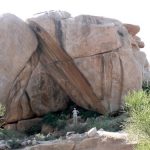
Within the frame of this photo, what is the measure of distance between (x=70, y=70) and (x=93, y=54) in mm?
1281

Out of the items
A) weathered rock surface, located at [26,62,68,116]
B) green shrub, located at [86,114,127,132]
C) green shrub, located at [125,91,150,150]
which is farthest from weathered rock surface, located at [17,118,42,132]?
green shrub, located at [125,91,150,150]

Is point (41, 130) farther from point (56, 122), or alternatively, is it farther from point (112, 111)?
point (112, 111)

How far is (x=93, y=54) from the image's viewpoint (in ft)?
59.8

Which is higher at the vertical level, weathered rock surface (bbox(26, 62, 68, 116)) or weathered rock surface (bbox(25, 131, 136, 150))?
weathered rock surface (bbox(25, 131, 136, 150))

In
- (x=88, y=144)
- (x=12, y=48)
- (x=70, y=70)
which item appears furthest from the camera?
(x=70, y=70)

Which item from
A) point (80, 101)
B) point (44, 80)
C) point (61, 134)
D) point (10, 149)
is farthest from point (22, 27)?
point (10, 149)

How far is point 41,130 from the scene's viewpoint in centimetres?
1895

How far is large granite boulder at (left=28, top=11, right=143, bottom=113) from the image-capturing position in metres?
18.0

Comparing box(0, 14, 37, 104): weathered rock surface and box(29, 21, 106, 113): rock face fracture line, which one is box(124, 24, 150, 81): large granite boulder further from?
box(0, 14, 37, 104): weathered rock surface

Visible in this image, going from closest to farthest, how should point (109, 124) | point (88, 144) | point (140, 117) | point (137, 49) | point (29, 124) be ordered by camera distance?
point (140, 117) → point (88, 144) → point (109, 124) → point (29, 124) → point (137, 49)

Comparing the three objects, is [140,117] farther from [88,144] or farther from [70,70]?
[70,70]

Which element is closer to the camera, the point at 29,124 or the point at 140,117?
the point at 140,117

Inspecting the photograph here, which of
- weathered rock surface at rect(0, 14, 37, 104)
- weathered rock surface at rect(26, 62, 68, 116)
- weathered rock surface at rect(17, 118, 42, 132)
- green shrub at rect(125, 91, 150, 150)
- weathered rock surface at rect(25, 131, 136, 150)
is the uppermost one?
green shrub at rect(125, 91, 150, 150)

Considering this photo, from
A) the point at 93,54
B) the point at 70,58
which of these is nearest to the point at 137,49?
the point at 93,54
